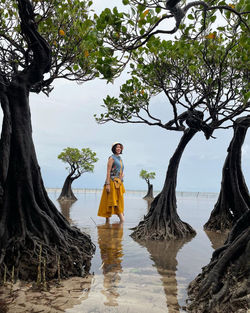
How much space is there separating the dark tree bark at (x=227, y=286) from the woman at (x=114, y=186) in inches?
→ 206

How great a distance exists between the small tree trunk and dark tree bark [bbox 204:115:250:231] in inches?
747

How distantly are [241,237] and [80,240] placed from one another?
2797 millimetres

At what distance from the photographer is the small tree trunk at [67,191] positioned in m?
26.3

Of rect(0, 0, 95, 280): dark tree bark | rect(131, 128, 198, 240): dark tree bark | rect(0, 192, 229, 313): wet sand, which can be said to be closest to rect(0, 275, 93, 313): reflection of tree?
rect(0, 192, 229, 313): wet sand

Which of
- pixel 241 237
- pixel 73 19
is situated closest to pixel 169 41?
pixel 73 19

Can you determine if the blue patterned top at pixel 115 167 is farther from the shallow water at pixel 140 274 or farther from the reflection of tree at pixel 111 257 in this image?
the shallow water at pixel 140 274

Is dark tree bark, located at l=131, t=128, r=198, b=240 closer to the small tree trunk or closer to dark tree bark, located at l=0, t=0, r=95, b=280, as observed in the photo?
dark tree bark, located at l=0, t=0, r=95, b=280

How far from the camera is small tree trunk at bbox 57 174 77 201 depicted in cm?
2628

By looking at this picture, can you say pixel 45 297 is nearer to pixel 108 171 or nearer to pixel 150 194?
pixel 108 171

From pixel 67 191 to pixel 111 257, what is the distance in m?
22.7

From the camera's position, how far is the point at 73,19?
5.16 m

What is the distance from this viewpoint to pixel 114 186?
27.9 ft

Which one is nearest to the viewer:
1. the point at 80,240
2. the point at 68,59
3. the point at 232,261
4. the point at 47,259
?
the point at 232,261

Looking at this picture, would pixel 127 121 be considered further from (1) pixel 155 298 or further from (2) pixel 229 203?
(1) pixel 155 298
